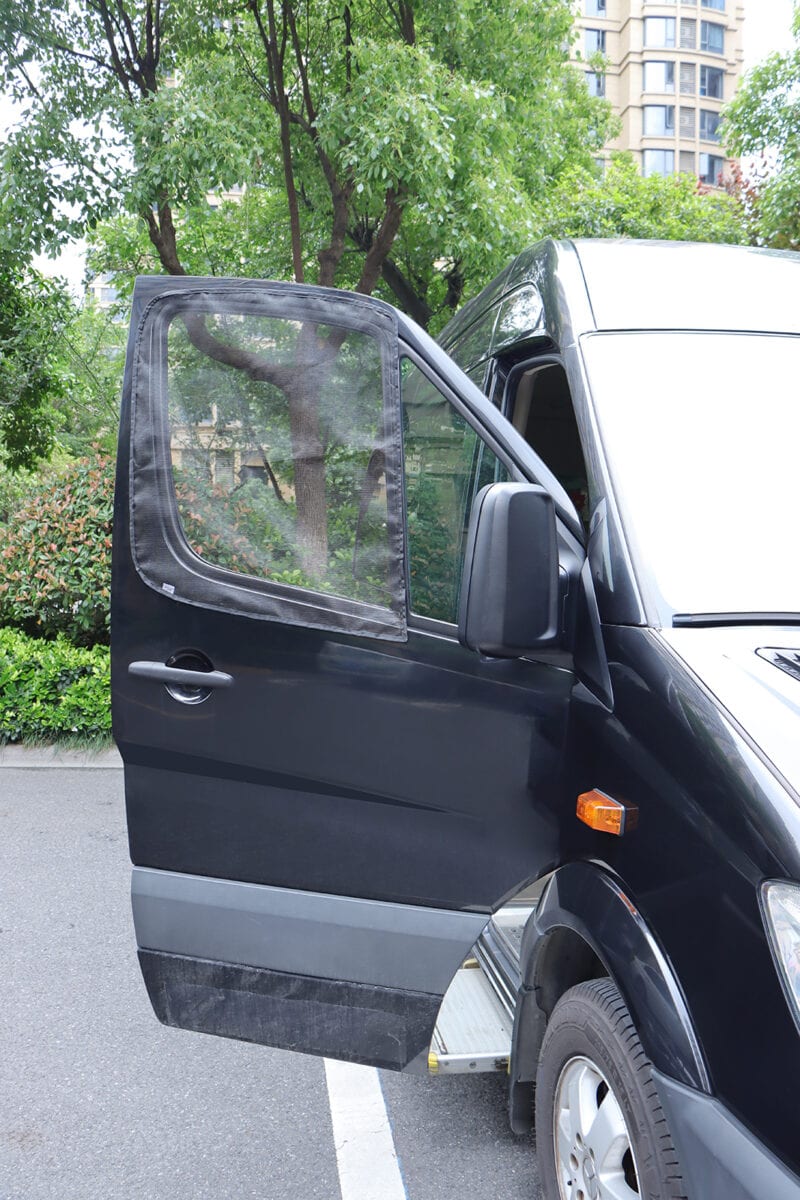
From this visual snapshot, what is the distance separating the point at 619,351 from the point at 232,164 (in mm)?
6602

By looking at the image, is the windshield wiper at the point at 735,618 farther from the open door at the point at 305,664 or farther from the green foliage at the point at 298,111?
the green foliage at the point at 298,111

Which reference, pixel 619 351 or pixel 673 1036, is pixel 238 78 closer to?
pixel 619 351

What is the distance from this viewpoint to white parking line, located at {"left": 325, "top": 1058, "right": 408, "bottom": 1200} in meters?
2.65

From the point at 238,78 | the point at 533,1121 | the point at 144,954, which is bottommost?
the point at 533,1121

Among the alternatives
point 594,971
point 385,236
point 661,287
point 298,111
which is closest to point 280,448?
point 661,287

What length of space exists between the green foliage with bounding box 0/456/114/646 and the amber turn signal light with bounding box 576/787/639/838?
5.98 m

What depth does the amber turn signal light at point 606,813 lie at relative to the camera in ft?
6.40

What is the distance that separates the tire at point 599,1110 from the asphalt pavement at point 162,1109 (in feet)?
1.94

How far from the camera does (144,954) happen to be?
98.1 inches

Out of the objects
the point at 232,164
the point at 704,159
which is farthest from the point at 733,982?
the point at 704,159

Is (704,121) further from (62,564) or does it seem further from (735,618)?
(735,618)

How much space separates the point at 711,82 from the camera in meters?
62.2

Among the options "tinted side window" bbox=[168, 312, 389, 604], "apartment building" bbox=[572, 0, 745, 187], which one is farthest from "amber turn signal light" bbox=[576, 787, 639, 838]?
"apartment building" bbox=[572, 0, 745, 187]

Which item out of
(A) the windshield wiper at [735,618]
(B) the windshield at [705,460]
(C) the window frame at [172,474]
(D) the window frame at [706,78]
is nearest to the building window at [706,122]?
(D) the window frame at [706,78]
